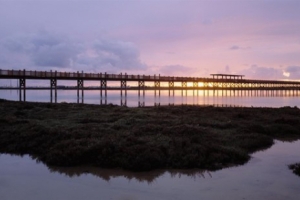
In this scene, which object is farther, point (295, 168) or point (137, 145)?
point (137, 145)

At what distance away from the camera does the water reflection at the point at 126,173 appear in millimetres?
9836

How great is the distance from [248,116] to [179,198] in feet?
57.1

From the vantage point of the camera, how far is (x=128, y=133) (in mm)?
14391

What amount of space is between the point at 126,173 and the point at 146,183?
1139mm

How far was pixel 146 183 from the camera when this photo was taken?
30.4 feet

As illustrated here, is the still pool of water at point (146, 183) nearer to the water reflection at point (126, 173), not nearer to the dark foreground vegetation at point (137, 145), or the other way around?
the water reflection at point (126, 173)

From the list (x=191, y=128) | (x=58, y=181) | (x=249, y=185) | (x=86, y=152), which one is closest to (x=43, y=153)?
(x=86, y=152)

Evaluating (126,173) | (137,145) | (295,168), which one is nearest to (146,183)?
(126,173)

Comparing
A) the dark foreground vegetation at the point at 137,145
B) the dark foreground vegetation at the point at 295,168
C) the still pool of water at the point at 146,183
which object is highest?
the dark foreground vegetation at the point at 137,145

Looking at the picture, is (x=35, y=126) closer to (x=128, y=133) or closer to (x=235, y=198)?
(x=128, y=133)

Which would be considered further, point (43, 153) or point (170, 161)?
point (43, 153)

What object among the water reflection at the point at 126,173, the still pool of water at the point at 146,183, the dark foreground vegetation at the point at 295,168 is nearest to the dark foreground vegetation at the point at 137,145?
the water reflection at the point at 126,173

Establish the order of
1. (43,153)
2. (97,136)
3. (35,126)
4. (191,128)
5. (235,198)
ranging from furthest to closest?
(35,126) < (191,128) < (97,136) < (43,153) < (235,198)

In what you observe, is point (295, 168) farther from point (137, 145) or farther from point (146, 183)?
point (137, 145)
